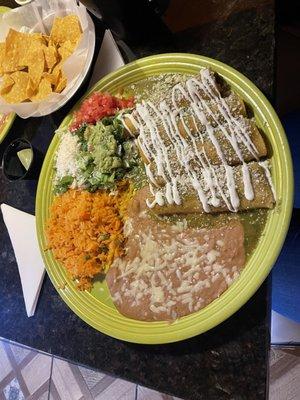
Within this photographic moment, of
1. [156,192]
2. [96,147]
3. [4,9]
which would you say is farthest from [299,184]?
[4,9]

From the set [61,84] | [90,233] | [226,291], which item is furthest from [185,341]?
[61,84]

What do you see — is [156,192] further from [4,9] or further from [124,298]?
[4,9]

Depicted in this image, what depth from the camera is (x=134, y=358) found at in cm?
158

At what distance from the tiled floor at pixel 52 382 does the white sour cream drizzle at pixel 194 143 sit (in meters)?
1.46

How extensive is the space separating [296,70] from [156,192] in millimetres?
881

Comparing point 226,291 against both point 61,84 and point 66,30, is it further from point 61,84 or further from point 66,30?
point 66,30

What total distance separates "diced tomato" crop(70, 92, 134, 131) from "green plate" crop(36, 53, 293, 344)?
0.26 feet

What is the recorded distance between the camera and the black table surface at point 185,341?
1.43 meters

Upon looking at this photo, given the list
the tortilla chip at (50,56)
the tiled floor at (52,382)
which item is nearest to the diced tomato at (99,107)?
the tortilla chip at (50,56)

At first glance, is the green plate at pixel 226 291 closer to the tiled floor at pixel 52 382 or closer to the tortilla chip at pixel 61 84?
the tortilla chip at pixel 61 84

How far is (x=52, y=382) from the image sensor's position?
112 inches

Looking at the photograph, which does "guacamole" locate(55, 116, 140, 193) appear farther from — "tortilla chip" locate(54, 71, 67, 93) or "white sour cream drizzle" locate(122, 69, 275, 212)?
"tortilla chip" locate(54, 71, 67, 93)

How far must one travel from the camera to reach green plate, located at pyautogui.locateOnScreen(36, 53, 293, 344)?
1.38 m

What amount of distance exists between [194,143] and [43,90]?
0.67m
